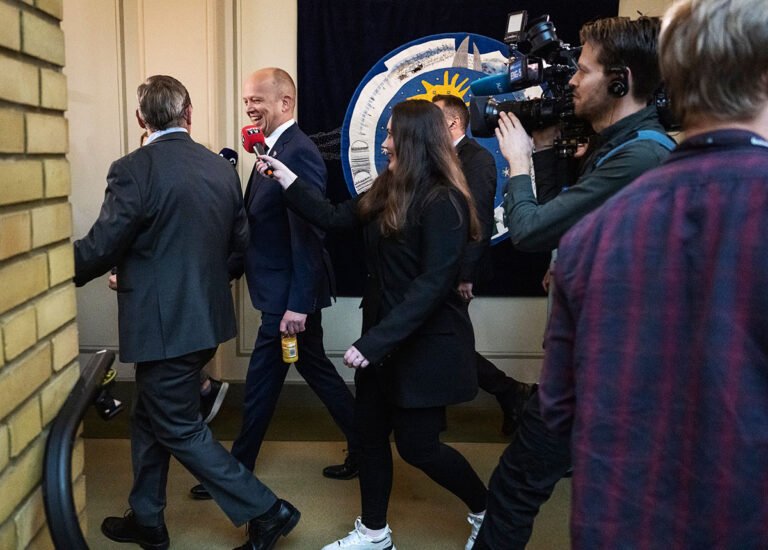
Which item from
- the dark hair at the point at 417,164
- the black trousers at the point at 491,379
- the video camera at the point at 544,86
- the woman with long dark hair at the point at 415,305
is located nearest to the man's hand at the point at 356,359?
the woman with long dark hair at the point at 415,305

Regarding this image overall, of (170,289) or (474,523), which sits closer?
(170,289)

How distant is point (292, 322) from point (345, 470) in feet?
2.62

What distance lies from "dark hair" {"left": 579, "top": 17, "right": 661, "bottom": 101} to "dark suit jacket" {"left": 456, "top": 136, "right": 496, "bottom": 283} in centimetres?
139

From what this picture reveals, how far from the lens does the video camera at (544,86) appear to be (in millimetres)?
1958

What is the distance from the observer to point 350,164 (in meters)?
3.80

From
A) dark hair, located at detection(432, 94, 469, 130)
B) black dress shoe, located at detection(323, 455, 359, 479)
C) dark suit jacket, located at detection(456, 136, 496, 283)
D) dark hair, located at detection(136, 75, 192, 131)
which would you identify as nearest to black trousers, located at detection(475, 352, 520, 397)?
dark suit jacket, located at detection(456, 136, 496, 283)

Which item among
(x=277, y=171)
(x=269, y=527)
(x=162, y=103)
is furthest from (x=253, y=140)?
(x=269, y=527)

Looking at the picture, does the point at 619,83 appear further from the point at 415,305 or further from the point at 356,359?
the point at 356,359

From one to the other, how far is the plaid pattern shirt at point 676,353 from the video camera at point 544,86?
99 cm

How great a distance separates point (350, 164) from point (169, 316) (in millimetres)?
1731

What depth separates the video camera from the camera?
196cm

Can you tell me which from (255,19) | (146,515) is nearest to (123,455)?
(146,515)

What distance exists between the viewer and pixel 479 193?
322 centimetres

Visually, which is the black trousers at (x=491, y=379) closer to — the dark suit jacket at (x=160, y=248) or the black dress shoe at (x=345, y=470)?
the black dress shoe at (x=345, y=470)
